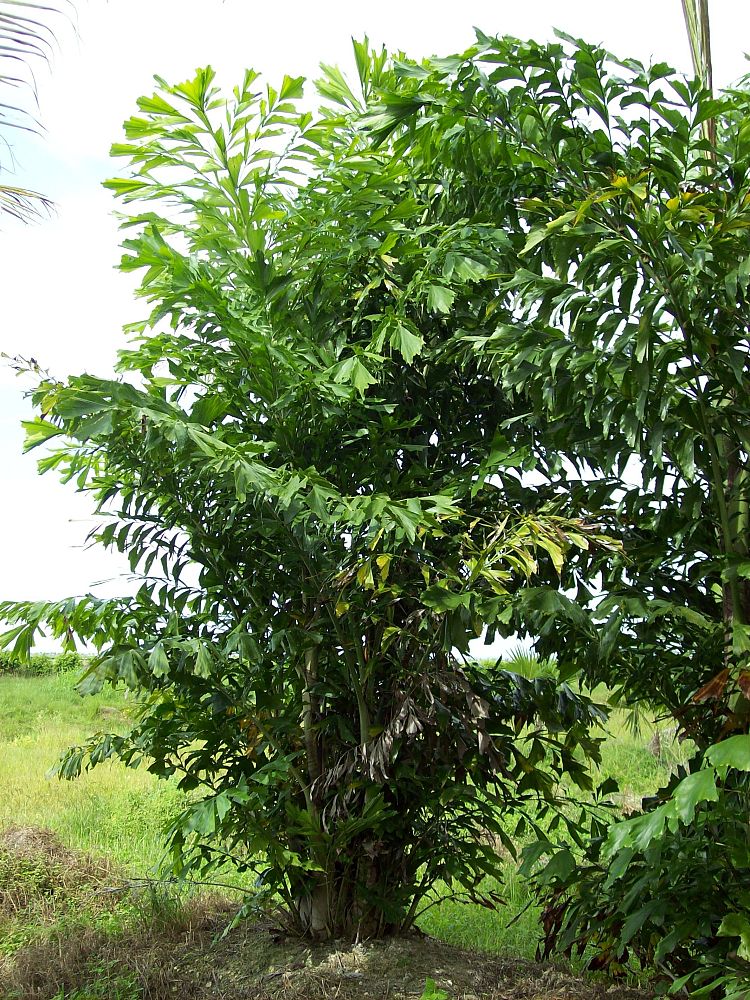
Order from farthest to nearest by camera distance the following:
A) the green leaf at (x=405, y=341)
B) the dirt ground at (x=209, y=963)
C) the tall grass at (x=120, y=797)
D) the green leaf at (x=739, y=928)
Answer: the tall grass at (x=120, y=797) → the dirt ground at (x=209, y=963) → the green leaf at (x=405, y=341) → the green leaf at (x=739, y=928)

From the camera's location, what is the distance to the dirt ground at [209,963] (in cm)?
340

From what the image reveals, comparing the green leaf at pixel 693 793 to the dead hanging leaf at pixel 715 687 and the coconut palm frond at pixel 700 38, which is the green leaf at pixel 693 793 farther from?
the coconut palm frond at pixel 700 38

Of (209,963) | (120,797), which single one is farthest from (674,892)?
(120,797)

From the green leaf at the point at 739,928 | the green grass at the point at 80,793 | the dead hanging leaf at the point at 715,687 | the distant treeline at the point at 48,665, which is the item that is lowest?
the green grass at the point at 80,793

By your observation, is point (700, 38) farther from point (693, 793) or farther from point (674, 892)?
point (674, 892)

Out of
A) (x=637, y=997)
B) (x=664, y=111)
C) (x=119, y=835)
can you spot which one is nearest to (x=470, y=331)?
(x=664, y=111)

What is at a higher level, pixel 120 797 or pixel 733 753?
pixel 733 753

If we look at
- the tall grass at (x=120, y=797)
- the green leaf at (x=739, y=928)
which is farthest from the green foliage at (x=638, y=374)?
the tall grass at (x=120, y=797)

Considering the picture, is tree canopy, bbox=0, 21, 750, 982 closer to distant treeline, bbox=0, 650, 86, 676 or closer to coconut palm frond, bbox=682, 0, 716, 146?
coconut palm frond, bbox=682, 0, 716, 146

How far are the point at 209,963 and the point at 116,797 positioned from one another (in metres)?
3.18

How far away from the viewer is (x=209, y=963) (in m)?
3.84

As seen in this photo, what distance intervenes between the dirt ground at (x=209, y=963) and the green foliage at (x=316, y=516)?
172 millimetres

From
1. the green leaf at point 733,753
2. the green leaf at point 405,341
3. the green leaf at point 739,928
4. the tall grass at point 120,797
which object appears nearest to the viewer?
the green leaf at point 733,753

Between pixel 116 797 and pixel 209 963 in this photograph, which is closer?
pixel 209 963
